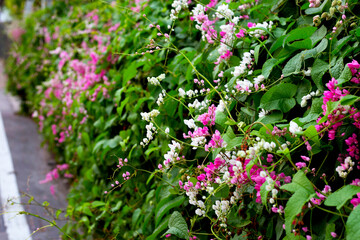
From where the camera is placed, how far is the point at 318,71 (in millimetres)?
1719

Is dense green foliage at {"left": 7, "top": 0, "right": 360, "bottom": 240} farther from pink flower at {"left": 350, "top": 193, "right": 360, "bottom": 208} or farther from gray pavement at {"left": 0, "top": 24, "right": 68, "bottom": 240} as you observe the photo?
→ gray pavement at {"left": 0, "top": 24, "right": 68, "bottom": 240}

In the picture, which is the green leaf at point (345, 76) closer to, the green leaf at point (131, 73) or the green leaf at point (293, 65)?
the green leaf at point (293, 65)

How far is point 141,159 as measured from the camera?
112 inches

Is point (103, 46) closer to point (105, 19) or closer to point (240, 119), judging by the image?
point (105, 19)

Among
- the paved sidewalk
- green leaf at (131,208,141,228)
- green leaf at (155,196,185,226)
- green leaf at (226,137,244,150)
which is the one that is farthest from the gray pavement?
green leaf at (226,137,244,150)

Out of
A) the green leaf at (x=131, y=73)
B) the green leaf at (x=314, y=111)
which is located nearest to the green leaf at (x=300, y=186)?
the green leaf at (x=314, y=111)

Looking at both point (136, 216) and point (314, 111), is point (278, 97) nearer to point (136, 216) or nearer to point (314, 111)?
point (314, 111)

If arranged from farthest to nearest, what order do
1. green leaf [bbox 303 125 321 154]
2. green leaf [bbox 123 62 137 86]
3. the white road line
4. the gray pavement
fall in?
the gray pavement → the white road line → green leaf [bbox 123 62 137 86] → green leaf [bbox 303 125 321 154]

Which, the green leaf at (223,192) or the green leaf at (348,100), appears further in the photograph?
the green leaf at (223,192)

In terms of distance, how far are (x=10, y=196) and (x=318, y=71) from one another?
10.7 ft

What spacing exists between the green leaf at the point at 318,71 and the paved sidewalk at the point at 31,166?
2.20 meters

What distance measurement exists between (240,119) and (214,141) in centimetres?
27

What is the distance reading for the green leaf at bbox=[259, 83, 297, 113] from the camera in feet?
5.82

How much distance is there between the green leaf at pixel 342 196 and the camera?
4.24 ft
